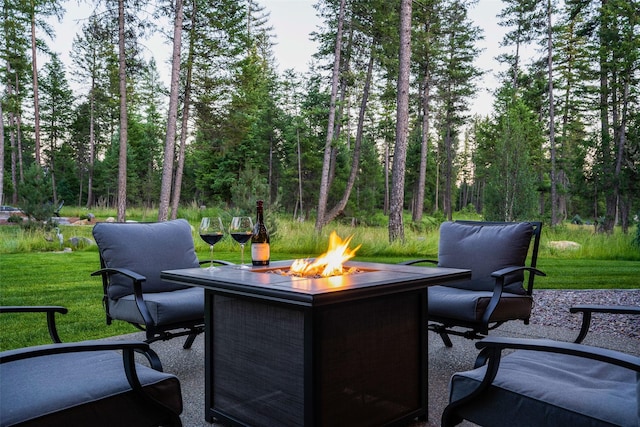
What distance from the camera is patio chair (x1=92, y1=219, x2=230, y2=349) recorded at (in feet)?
8.77

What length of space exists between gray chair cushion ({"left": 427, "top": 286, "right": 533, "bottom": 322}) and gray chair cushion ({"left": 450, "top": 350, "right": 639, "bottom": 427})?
0.91m

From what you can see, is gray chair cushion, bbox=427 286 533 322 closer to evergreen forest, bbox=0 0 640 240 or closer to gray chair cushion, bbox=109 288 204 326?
gray chair cushion, bbox=109 288 204 326

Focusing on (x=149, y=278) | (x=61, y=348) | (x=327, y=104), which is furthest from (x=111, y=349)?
(x=327, y=104)

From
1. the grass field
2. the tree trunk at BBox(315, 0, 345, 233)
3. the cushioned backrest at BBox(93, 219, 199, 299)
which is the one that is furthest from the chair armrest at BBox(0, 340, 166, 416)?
the tree trunk at BBox(315, 0, 345, 233)

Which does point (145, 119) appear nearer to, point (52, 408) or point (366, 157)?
point (366, 157)

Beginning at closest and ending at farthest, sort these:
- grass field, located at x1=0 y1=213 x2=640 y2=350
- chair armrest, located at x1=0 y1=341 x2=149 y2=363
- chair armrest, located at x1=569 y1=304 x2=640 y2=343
Answer: chair armrest, located at x1=0 y1=341 x2=149 y2=363 → chair armrest, located at x1=569 y1=304 x2=640 y2=343 → grass field, located at x1=0 y1=213 x2=640 y2=350

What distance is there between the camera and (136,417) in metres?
1.45

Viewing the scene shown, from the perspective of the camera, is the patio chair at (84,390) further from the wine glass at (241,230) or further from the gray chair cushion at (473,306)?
the gray chair cushion at (473,306)

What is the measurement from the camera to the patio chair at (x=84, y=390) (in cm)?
128

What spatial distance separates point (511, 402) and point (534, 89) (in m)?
19.5

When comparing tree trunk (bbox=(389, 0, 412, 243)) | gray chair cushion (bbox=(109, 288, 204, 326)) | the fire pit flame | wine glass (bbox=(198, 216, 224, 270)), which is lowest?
gray chair cushion (bbox=(109, 288, 204, 326))

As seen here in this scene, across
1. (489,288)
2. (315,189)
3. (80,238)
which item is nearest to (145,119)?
(315,189)

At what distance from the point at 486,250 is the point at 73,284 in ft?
15.3

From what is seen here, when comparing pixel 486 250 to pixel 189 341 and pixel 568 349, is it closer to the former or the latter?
pixel 568 349
